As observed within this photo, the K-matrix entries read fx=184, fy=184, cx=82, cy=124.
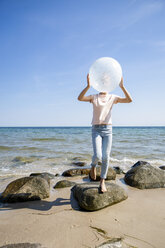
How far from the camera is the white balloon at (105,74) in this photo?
379 cm

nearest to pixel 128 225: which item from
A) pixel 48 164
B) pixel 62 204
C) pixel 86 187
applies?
pixel 86 187

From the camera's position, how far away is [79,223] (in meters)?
3.18

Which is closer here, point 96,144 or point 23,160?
point 96,144

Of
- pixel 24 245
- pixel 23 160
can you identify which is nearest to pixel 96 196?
pixel 24 245

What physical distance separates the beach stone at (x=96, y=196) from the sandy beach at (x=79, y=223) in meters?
0.11

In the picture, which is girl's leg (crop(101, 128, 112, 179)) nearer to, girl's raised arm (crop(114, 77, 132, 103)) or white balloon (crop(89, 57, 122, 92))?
girl's raised arm (crop(114, 77, 132, 103))

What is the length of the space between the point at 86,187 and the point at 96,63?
2.72 meters

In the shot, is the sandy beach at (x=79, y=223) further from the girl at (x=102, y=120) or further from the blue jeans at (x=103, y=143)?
the blue jeans at (x=103, y=143)

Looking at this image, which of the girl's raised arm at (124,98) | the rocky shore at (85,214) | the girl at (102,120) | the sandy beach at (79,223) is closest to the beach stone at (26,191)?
the rocky shore at (85,214)

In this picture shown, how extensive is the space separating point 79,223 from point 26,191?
1.86 meters

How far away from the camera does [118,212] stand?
367 cm

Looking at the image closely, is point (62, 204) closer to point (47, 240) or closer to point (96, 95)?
point (47, 240)

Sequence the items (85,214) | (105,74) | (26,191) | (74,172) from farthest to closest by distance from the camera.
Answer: (74,172) → (26,191) → (105,74) → (85,214)

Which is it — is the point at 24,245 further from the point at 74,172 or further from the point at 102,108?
the point at 74,172
